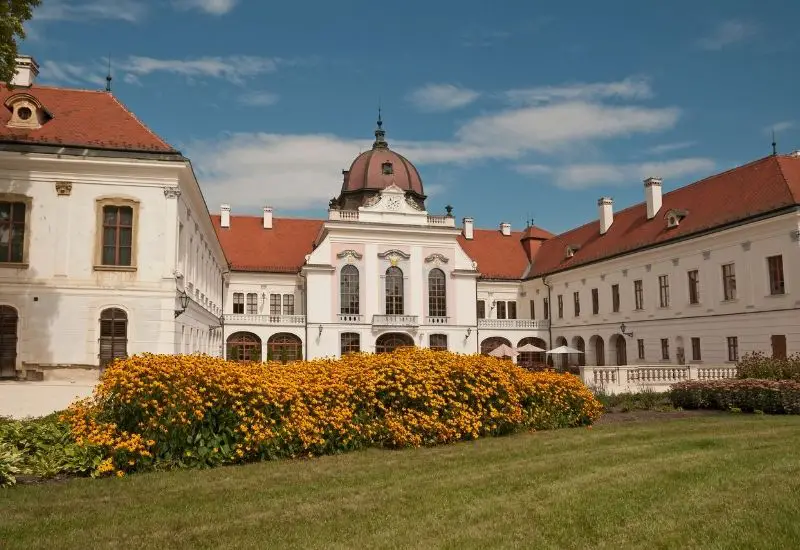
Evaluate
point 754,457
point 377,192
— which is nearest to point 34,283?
point 754,457

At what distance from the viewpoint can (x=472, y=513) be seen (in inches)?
262

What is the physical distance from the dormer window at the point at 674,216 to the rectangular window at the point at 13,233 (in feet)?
95.5

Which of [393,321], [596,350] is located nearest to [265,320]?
[393,321]

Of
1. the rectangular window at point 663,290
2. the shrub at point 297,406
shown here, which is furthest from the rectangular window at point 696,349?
the shrub at point 297,406

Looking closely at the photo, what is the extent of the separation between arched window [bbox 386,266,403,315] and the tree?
28.7m

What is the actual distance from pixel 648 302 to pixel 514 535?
105 ft

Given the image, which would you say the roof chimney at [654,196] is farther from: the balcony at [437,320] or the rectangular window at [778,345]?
the balcony at [437,320]

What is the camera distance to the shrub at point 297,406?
9.54 metres

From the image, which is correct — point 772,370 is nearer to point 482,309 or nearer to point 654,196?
point 654,196

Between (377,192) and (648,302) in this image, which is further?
(377,192)

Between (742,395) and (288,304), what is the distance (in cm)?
3324

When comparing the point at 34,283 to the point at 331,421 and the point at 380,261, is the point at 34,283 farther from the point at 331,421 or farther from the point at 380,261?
the point at 380,261

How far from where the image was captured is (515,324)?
4600 centimetres

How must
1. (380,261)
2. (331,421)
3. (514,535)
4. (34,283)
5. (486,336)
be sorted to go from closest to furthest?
(514,535), (331,421), (34,283), (380,261), (486,336)
